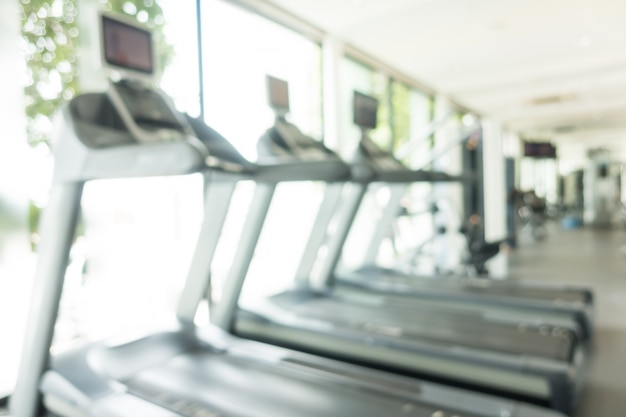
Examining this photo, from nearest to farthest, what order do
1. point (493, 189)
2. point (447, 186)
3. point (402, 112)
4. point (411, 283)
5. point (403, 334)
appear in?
point (403, 334)
point (411, 283)
point (402, 112)
point (447, 186)
point (493, 189)

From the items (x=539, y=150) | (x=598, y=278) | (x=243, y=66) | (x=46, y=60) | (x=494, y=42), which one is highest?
(x=494, y=42)

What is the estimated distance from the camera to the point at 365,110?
4.10 m

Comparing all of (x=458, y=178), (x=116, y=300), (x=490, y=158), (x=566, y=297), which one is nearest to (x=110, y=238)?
(x=116, y=300)

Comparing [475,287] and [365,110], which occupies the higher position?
[365,110]

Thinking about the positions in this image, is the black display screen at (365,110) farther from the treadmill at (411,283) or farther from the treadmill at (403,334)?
the treadmill at (403,334)

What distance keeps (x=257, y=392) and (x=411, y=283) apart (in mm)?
2543

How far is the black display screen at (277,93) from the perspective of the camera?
3273 millimetres

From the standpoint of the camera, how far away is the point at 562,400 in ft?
7.55

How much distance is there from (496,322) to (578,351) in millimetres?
591

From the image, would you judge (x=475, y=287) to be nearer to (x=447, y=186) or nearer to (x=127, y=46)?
(x=127, y=46)

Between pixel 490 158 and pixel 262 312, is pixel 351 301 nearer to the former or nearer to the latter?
pixel 262 312

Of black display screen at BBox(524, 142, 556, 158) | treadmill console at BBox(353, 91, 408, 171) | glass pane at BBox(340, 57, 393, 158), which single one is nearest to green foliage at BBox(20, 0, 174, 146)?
treadmill console at BBox(353, 91, 408, 171)

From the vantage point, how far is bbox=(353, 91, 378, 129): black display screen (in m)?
3.96

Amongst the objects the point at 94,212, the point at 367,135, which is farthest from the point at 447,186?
the point at 94,212
